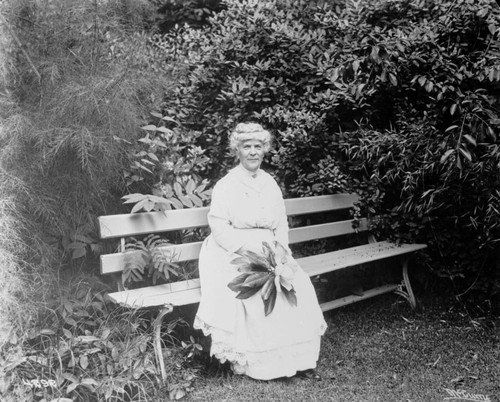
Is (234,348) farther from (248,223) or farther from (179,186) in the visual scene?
(179,186)

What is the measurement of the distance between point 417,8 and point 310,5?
1365 mm

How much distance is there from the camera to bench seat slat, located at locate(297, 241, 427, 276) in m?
4.48

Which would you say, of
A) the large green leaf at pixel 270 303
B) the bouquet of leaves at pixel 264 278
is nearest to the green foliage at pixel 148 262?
the bouquet of leaves at pixel 264 278

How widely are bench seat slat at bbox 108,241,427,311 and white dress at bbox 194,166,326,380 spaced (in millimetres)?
215

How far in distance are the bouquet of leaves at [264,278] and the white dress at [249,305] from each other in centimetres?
6

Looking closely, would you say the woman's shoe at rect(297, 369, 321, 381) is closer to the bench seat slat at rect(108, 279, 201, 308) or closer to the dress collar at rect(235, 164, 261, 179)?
the bench seat slat at rect(108, 279, 201, 308)

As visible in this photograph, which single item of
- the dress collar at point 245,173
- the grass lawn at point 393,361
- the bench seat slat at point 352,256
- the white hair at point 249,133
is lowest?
the grass lawn at point 393,361

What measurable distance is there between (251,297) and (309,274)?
765 mm

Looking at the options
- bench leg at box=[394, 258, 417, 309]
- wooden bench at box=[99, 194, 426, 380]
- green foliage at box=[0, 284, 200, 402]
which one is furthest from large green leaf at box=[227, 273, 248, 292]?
bench leg at box=[394, 258, 417, 309]

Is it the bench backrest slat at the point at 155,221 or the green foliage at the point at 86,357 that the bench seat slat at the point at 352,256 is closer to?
the bench backrest slat at the point at 155,221

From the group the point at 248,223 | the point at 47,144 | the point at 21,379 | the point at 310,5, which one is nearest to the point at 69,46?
the point at 47,144

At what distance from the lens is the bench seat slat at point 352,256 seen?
4.48 meters

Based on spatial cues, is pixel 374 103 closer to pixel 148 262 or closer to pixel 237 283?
pixel 237 283

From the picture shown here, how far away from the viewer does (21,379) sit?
10.2ft
